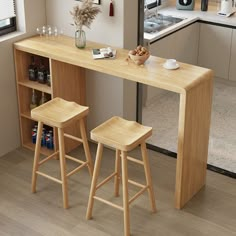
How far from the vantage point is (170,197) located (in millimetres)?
4191

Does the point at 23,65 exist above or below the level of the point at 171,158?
above

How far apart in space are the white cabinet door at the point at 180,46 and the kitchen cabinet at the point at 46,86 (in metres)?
0.98

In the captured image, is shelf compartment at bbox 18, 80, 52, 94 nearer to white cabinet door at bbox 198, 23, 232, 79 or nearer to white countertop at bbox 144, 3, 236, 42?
white countertop at bbox 144, 3, 236, 42

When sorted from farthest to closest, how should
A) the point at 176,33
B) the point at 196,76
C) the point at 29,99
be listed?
the point at 176,33 → the point at 29,99 → the point at 196,76

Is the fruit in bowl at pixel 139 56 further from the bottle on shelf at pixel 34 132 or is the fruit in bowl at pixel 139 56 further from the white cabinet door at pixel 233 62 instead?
the white cabinet door at pixel 233 62

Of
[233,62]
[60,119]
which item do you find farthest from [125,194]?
[233,62]

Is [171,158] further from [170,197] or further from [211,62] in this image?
[211,62]

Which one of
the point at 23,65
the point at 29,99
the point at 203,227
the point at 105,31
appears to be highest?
the point at 105,31

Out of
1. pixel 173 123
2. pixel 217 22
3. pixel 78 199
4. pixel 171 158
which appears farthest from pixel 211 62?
pixel 78 199

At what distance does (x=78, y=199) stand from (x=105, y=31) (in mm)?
1323

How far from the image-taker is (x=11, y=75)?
4.62 metres

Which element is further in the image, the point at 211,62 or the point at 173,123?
the point at 211,62

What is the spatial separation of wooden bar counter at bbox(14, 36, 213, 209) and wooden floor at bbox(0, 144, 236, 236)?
0.14 m

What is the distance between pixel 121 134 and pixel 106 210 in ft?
2.11
